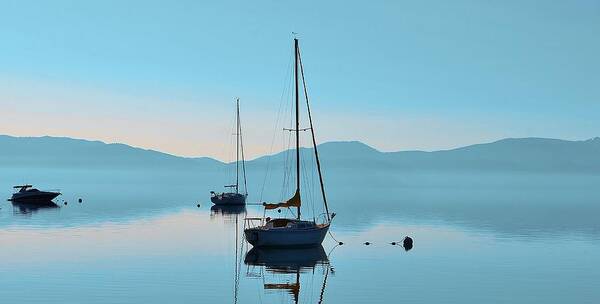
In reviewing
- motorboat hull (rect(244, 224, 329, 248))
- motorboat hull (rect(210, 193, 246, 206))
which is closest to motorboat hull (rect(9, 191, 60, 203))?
motorboat hull (rect(210, 193, 246, 206))

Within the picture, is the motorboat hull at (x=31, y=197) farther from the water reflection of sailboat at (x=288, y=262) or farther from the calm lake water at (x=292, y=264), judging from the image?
the water reflection of sailboat at (x=288, y=262)

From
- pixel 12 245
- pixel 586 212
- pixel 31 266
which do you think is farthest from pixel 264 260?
pixel 586 212

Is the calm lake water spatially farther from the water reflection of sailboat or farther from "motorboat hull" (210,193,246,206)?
"motorboat hull" (210,193,246,206)

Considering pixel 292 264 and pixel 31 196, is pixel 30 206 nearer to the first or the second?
pixel 31 196

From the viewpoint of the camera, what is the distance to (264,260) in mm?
54938

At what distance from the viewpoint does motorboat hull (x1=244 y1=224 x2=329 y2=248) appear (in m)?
57.4

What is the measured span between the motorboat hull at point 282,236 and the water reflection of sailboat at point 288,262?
0.78 meters

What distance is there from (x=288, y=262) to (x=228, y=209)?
6797 centimetres

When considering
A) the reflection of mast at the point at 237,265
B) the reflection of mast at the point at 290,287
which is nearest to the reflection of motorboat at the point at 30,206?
the reflection of mast at the point at 237,265

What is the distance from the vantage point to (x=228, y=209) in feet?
395

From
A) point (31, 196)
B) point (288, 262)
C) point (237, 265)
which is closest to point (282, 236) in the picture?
point (288, 262)

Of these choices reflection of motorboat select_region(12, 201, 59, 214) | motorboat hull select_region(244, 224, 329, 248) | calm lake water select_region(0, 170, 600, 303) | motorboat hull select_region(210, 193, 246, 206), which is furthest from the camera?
motorboat hull select_region(210, 193, 246, 206)

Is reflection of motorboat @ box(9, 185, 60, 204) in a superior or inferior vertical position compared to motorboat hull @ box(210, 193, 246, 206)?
superior

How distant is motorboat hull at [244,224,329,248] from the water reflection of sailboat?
0.78m
